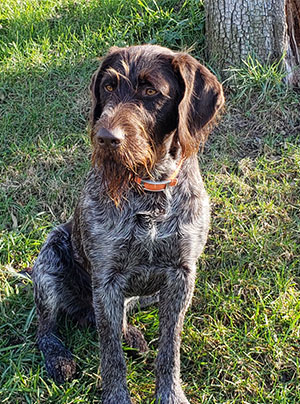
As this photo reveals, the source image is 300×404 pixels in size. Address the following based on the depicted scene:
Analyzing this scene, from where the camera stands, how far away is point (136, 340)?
366 centimetres

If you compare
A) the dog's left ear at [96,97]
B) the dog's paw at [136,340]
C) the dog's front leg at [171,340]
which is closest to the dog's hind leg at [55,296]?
the dog's paw at [136,340]

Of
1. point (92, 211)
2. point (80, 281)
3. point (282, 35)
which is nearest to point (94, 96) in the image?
point (92, 211)

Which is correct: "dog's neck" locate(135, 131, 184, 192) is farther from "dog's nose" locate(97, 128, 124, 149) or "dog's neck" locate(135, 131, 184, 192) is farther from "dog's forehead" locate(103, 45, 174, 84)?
"dog's nose" locate(97, 128, 124, 149)

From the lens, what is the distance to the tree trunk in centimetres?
502

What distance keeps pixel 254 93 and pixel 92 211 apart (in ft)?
8.39

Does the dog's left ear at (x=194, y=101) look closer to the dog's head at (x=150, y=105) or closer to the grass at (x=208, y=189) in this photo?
the dog's head at (x=150, y=105)

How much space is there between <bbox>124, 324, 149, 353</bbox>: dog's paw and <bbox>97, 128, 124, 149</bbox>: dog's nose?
1.50 meters

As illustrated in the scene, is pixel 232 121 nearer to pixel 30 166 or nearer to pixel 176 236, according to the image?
pixel 30 166

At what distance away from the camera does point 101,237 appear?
3141 millimetres

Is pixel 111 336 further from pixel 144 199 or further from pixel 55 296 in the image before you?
pixel 144 199

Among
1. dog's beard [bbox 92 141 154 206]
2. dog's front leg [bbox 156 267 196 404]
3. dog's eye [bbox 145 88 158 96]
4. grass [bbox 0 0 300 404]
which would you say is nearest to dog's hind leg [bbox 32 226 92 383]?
grass [bbox 0 0 300 404]

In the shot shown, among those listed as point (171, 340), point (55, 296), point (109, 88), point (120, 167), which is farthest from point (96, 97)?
point (171, 340)

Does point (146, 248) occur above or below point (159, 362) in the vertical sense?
above

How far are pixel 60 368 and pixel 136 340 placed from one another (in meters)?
0.51
